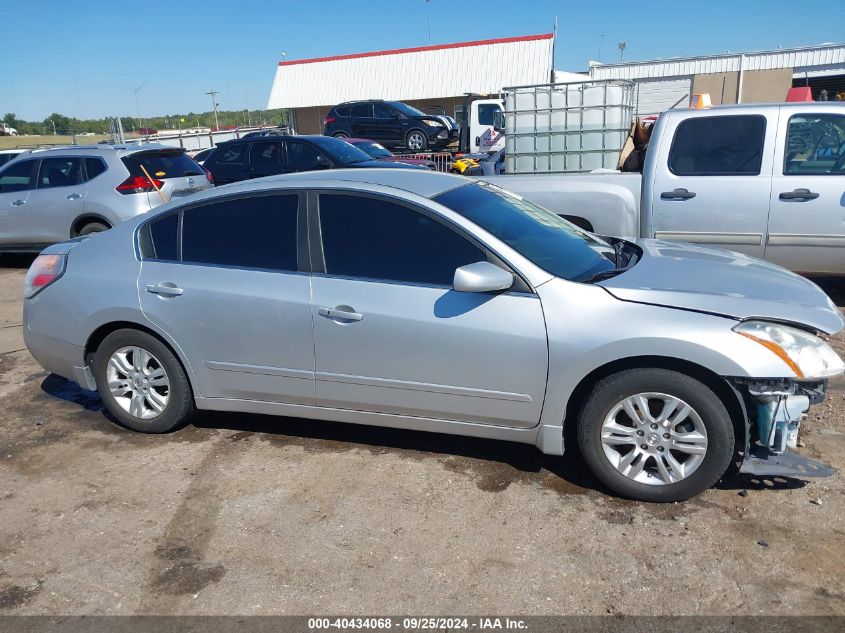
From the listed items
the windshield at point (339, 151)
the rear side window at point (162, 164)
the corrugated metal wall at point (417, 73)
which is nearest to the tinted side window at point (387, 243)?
the rear side window at point (162, 164)

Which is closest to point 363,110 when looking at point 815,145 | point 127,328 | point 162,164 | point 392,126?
point 392,126

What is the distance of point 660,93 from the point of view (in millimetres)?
26906

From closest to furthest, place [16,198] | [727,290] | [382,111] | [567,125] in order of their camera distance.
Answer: [727,290] → [567,125] → [16,198] → [382,111]

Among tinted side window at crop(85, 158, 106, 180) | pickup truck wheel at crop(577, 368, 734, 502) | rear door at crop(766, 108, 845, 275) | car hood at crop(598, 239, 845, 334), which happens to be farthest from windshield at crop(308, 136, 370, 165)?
pickup truck wheel at crop(577, 368, 734, 502)

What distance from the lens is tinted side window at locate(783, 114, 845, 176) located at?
6285mm

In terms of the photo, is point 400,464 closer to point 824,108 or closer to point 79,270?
point 79,270

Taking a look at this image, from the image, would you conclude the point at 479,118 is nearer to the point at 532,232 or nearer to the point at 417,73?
the point at 417,73

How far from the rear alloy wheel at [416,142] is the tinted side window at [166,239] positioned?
1924 cm

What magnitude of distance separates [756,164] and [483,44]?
30.2 metres

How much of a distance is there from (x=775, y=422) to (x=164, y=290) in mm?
3437

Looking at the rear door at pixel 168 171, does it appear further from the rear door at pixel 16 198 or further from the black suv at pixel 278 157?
the rear door at pixel 16 198

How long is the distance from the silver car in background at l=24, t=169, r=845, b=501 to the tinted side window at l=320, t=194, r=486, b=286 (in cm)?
1

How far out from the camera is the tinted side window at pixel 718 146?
21.1 feet

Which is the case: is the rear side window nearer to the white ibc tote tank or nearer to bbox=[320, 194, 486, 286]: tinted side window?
the white ibc tote tank
